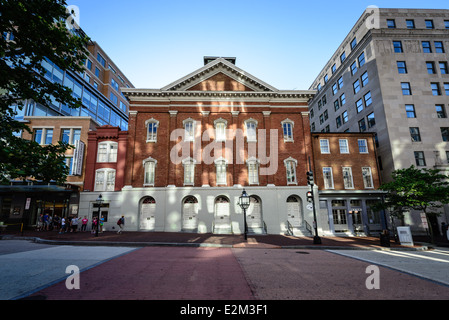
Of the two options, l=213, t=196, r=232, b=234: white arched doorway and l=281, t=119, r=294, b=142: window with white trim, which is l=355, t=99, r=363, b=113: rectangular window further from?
l=213, t=196, r=232, b=234: white arched doorway

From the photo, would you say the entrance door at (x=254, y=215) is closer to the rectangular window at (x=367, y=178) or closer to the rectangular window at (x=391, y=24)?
the rectangular window at (x=367, y=178)

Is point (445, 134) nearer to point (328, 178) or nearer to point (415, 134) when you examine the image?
point (415, 134)

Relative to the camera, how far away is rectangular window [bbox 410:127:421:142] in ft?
81.4

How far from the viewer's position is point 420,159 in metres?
24.4

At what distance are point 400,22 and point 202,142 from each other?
29978 millimetres

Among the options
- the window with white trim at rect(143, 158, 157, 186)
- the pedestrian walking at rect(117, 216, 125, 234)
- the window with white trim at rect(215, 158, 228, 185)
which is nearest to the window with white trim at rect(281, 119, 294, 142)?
the window with white trim at rect(215, 158, 228, 185)

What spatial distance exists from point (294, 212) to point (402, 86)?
20.1 metres

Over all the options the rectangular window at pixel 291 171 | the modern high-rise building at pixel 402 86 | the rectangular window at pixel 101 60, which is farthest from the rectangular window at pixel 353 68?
the rectangular window at pixel 101 60

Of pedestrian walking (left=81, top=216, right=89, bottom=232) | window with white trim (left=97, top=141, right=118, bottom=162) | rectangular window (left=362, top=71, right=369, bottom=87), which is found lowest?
pedestrian walking (left=81, top=216, right=89, bottom=232)

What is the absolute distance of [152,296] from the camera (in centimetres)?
549

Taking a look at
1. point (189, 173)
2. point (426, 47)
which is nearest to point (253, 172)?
point (189, 173)

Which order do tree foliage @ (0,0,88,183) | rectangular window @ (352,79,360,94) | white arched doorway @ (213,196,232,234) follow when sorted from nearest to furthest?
tree foliage @ (0,0,88,183)
white arched doorway @ (213,196,232,234)
rectangular window @ (352,79,360,94)

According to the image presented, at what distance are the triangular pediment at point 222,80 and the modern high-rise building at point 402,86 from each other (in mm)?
13030

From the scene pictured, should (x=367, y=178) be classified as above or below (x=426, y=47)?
below
